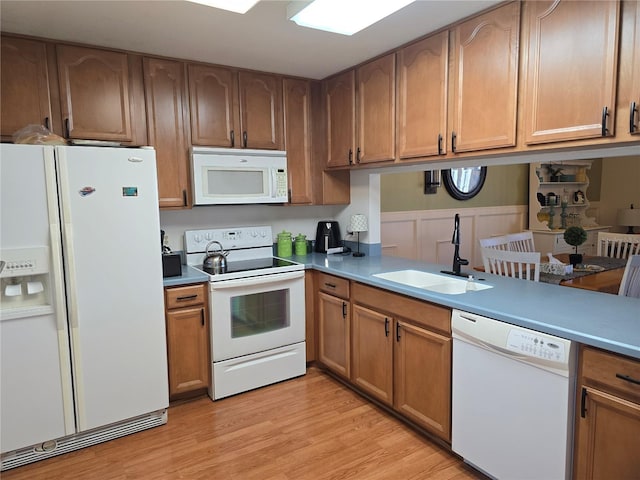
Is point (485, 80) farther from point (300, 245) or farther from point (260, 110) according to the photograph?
point (300, 245)

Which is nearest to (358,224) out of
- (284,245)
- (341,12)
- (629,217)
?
(284,245)

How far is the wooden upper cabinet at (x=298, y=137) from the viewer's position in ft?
11.1

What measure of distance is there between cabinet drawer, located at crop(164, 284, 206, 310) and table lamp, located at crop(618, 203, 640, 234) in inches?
204

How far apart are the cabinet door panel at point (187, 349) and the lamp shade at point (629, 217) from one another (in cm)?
521

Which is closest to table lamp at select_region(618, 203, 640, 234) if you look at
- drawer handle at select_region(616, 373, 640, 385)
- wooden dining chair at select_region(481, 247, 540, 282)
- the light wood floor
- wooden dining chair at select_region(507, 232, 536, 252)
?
wooden dining chair at select_region(507, 232, 536, 252)

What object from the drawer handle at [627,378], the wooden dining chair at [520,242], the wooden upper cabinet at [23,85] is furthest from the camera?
the wooden dining chair at [520,242]

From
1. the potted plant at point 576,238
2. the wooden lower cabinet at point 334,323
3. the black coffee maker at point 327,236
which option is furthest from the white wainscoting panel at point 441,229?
the potted plant at point 576,238

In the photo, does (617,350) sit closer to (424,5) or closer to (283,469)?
(283,469)

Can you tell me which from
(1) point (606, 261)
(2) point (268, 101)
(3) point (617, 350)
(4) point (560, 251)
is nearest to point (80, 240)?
(2) point (268, 101)

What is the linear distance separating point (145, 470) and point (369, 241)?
2260mm

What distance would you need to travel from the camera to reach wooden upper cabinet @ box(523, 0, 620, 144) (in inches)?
68.1

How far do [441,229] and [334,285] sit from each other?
7.73 feet

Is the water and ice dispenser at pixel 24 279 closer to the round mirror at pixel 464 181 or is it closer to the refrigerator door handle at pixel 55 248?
the refrigerator door handle at pixel 55 248

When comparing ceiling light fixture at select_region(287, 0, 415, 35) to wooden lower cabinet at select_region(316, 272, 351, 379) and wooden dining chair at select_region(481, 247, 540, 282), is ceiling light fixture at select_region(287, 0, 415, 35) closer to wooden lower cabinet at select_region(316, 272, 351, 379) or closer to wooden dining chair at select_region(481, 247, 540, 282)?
wooden lower cabinet at select_region(316, 272, 351, 379)
